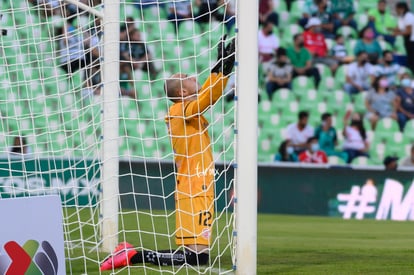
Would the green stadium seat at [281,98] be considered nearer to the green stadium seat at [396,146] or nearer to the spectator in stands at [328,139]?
the spectator in stands at [328,139]

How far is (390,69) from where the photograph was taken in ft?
60.8

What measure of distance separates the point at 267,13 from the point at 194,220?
37.2ft

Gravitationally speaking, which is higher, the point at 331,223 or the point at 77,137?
the point at 77,137

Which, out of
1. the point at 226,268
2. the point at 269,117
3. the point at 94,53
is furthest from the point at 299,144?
the point at 226,268

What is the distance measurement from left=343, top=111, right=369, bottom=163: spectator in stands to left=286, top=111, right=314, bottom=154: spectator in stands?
658 mm

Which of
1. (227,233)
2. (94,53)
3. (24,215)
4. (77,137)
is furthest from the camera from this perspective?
(77,137)

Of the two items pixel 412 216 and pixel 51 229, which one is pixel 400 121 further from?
pixel 51 229

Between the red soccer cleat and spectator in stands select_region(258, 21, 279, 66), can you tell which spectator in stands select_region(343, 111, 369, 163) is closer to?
spectator in stands select_region(258, 21, 279, 66)

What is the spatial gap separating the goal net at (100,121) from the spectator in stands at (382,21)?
347 cm

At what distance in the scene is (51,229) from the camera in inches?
232

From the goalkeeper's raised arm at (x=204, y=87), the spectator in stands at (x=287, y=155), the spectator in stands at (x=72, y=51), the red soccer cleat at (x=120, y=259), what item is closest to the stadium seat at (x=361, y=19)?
the spectator in stands at (x=287, y=155)

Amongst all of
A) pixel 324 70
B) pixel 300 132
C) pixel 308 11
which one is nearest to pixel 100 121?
pixel 300 132

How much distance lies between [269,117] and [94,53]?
819cm

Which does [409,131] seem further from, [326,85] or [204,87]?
[204,87]
